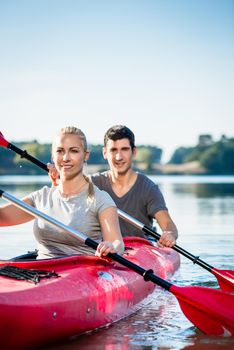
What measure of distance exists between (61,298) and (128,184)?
8.45ft

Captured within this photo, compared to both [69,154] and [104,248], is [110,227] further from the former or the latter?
[69,154]

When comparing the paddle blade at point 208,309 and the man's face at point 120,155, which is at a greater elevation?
the man's face at point 120,155

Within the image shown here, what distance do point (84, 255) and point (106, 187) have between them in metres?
2.01

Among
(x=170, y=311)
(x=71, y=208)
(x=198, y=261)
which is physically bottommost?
(x=170, y=311)

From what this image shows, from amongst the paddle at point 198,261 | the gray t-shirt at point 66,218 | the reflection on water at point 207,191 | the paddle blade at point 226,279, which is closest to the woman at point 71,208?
the gray t-shirt at point 66,218

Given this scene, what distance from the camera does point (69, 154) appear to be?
16.8ft

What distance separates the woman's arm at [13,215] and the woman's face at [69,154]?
0.40 m

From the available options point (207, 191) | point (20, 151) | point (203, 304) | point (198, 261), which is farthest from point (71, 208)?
point (207, 191)

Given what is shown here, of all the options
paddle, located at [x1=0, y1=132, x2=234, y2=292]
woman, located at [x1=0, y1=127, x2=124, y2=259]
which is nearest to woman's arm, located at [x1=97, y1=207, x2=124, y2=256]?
woman, located at [x1=0, y1=127, x2=124, y2=259]

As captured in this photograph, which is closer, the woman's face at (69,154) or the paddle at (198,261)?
the woman's face at (69,154)

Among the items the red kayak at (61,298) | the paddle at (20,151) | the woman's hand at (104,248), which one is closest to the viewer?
the red kayak at (61,298)

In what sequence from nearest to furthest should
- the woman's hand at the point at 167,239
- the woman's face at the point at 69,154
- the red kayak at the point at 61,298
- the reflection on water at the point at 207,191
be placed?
1. the red kayak at the point at 61,298
2. the woman's face at the point at 69,154
3. the woman's hand at the point at 167,239
4. the reflection on water at the point at 207,191

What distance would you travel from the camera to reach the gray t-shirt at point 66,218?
17.0 feet

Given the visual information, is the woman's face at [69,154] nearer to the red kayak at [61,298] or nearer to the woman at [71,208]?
the woman at [71,208]
